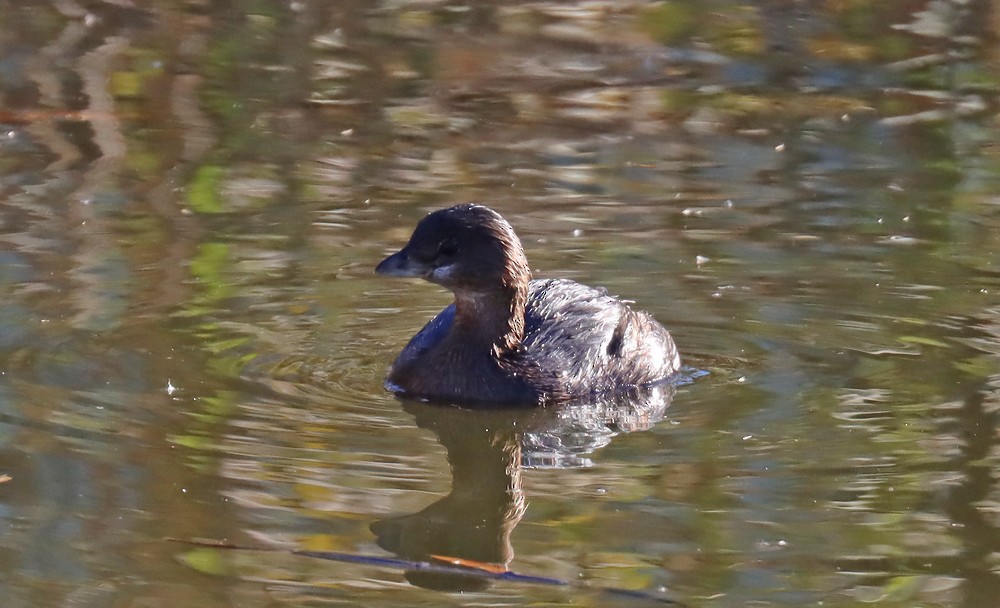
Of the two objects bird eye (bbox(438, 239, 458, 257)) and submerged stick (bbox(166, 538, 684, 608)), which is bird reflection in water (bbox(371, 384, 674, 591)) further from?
bird eye (bbox(438, 239, 458, 257))

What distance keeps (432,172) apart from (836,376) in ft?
12.8

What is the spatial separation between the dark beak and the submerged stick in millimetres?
2191

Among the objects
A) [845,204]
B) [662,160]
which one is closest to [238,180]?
[662,160]

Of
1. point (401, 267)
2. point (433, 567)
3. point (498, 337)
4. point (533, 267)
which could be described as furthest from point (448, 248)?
point (433, 567)

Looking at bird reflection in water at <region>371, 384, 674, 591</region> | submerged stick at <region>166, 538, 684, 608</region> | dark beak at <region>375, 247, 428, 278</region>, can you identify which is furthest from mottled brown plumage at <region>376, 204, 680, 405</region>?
submerged stick at <region>166, 538, 684, 608</region>

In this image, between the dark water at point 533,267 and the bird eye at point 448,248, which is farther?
the bird eye at point 448,248

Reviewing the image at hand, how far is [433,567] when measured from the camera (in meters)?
5.48

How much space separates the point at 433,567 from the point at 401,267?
2.28 metres

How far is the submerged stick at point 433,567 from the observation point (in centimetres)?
527

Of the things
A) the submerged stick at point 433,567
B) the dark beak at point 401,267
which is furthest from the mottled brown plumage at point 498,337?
the submerged stick at point 433,567

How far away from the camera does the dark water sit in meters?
5.65

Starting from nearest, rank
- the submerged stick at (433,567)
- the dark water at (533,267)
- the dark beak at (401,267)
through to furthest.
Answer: the submerged stick at (433,567) → the dark water at (533,267) → the dark beak at (401,267)

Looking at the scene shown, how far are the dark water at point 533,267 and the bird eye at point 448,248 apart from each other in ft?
2.15

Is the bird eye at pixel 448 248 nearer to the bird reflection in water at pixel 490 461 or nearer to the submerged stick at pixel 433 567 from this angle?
the bird reflection in water at pixel 490 461
